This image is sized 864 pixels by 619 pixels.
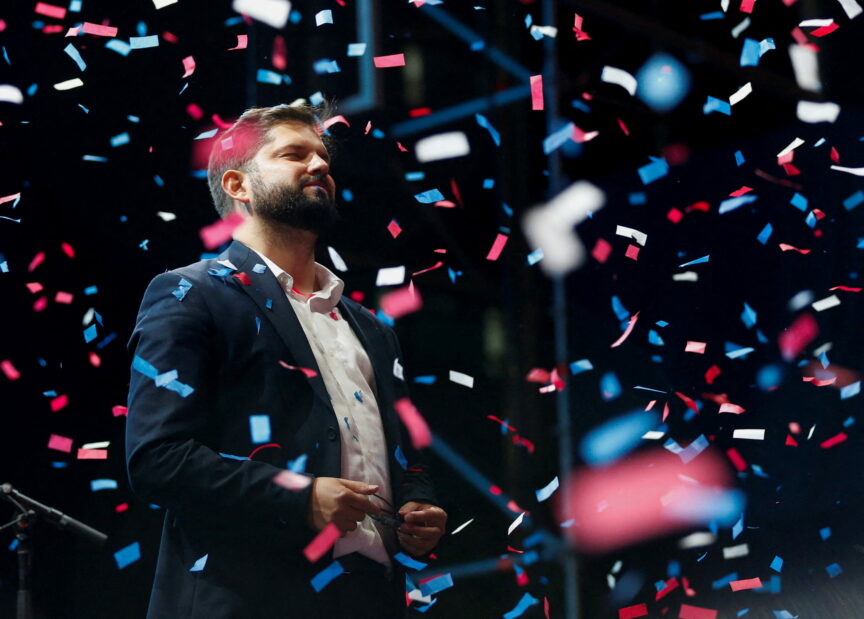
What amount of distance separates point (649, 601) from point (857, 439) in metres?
1.04

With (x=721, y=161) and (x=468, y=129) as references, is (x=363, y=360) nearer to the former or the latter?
(x=468, y=129)

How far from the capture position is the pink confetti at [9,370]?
2.32m

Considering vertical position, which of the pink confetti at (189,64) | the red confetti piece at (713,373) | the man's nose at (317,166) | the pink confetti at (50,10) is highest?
the pink confetti at (50,10)

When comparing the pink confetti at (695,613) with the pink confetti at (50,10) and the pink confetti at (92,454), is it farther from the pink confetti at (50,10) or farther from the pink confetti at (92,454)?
the pink confetti at (50,10)

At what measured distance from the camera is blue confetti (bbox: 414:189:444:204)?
3.13 metres

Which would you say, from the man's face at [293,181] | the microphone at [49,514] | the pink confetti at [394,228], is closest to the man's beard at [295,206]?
the man's face at [293,181]

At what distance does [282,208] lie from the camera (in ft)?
5.87

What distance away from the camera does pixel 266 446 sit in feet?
4.77

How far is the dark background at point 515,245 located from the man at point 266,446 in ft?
3.10

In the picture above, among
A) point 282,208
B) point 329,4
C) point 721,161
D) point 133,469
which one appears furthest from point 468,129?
point 133,469

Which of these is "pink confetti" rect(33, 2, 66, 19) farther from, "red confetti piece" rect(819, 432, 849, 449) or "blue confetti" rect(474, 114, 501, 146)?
"red confetti piece" rect(819, 432, 849, 449)

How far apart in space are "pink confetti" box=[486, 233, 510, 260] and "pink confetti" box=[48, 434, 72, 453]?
1800mm

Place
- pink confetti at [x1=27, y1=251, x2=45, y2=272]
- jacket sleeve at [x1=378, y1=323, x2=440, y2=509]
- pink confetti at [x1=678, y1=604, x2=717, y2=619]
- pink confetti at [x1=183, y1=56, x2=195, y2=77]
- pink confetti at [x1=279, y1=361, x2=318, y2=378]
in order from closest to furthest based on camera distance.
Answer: pink confetti at [x1=279, y1=361, x2=318, y2=378], jacket sleeve at [x1=378, y1=323, x2=440, y2=509], pink confetti at [x1=27, y1=251, x2=45, y2=272], pink confetti at [x1=183, y1=56, x2=195, y2=77], pink confetti at [x1=678, y1=604, x2=717, y2=619]

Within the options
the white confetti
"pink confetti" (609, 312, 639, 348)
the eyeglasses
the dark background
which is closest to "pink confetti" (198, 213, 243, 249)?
the dark background
